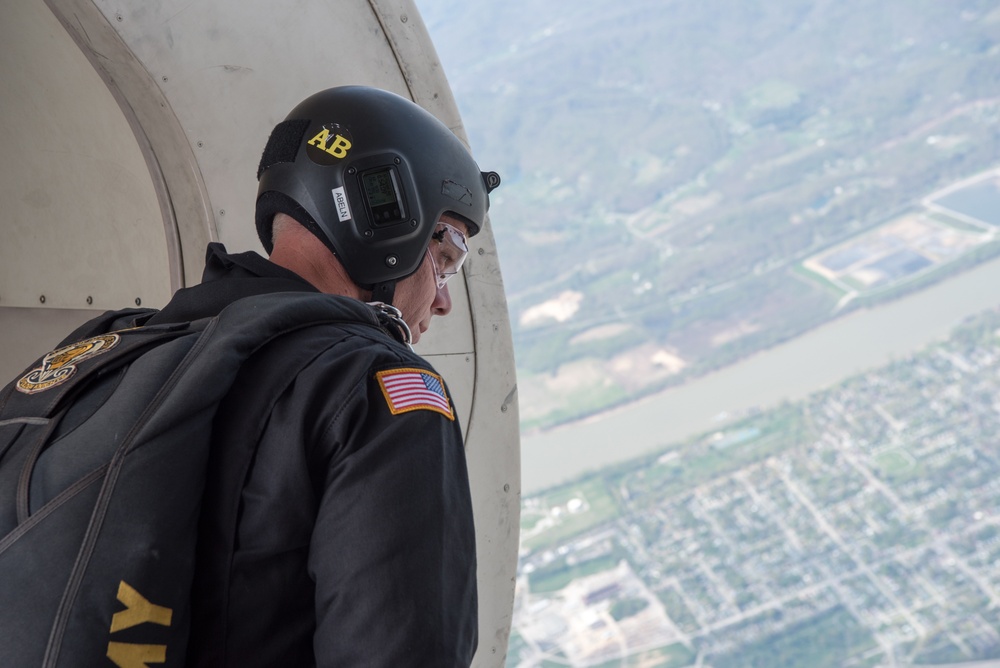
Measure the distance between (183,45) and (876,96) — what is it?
146 ft

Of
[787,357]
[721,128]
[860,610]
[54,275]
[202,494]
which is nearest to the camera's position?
[202,494]

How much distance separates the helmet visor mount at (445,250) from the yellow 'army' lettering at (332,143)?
0.76 ft

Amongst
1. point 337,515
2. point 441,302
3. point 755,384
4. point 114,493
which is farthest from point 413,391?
point 755,384

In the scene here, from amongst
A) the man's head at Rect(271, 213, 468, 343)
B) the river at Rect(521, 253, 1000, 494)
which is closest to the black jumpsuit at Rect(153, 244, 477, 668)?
the man's head at Rect(271, 213, 468, 343)

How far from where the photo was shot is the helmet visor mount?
1984mm

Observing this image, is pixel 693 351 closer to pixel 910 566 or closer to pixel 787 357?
pixel 787 357

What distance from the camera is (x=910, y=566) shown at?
1117 inches

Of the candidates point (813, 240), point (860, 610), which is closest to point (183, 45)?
point (860, 610)

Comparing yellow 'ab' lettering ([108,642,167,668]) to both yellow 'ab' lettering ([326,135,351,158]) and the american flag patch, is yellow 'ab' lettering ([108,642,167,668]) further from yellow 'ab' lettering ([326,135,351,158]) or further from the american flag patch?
yellow 'ab' lettering ([326,135,351,158])

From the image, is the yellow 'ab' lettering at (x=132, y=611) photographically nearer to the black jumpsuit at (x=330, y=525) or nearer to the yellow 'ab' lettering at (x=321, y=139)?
the black jumpsuit at (x=330, y=525)

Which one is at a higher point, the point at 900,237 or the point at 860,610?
the point at 900,237

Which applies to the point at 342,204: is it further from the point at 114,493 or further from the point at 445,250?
the point at 114,493

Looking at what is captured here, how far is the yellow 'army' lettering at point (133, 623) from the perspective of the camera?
1.15 m

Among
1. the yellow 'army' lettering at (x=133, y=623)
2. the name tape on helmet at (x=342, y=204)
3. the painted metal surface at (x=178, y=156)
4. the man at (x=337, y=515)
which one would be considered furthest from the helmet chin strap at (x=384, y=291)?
the painted metal surface at (x=178, y=156)
